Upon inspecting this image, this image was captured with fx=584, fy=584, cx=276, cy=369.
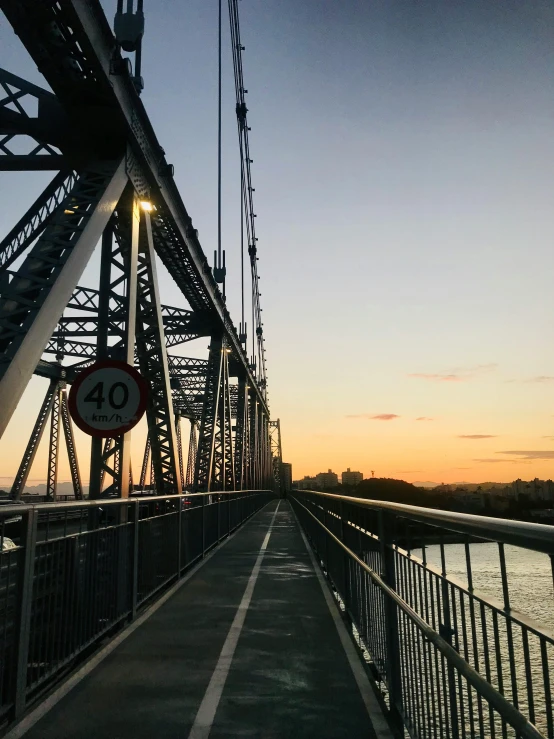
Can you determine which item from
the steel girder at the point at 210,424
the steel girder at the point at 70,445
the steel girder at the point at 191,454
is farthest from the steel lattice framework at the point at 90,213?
the steel girder at the point at 191,454

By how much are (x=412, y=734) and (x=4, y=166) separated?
10016 mm

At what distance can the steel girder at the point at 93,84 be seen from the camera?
757 cm

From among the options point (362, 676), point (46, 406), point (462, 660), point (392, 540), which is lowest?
point (362, 676)

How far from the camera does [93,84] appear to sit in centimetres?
884

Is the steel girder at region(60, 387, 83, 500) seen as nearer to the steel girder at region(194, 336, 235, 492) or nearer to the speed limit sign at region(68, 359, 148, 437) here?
the steel girder at region(194, 336, 235, 492)

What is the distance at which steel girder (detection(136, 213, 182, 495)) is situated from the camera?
12102 mm

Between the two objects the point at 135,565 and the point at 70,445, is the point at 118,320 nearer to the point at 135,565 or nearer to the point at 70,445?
the point at 135,565

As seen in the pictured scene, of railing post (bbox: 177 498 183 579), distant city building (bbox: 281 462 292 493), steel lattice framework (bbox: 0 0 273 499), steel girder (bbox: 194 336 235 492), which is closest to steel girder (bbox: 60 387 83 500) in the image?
steel girder (bbox: 194 336 235 492)

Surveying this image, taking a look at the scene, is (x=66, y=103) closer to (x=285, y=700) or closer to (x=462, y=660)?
(x=285, y=700)

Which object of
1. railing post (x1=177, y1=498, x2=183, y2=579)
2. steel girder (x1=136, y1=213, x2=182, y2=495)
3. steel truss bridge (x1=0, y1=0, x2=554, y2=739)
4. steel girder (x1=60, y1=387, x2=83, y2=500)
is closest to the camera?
steel truss bridge (x1=0, y1=0, x2=554, y2=739)

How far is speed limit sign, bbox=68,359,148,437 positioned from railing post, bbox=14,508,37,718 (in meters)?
2.16

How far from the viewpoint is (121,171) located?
9.88 m

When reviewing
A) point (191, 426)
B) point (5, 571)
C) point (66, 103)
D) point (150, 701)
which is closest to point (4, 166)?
point (66, 103)

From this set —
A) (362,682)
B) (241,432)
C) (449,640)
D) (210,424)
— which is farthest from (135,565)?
(241,432)
